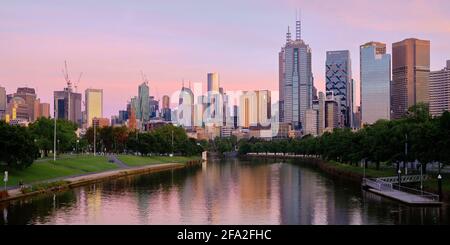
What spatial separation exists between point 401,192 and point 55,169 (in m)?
53.9

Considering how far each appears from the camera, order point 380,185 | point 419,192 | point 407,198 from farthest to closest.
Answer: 1. point 380,185
2. point 419,192
3. point 407,198

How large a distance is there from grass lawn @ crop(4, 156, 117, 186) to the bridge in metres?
45.6

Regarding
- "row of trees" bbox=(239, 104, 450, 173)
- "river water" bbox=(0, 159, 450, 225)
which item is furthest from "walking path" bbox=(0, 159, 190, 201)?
"row of trees" bbox=(239, 104, 450, 173)

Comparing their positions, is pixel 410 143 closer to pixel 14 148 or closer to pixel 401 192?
pixel 401 192

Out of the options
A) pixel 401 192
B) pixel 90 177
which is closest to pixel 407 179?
pixel 401 192

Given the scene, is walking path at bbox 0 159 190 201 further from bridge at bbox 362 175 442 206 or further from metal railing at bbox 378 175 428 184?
metal railing at bbox 378 175 428 184

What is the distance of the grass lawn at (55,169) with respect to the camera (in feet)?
241

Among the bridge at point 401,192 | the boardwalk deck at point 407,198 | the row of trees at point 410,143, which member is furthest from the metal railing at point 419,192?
the row of trees at point 410,143

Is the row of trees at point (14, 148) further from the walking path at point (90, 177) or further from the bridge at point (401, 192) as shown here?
the bridge at point (401, 192)

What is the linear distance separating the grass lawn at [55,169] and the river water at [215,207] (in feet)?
22.3

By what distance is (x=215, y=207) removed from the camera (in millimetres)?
57750

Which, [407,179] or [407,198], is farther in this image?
[407,179]
